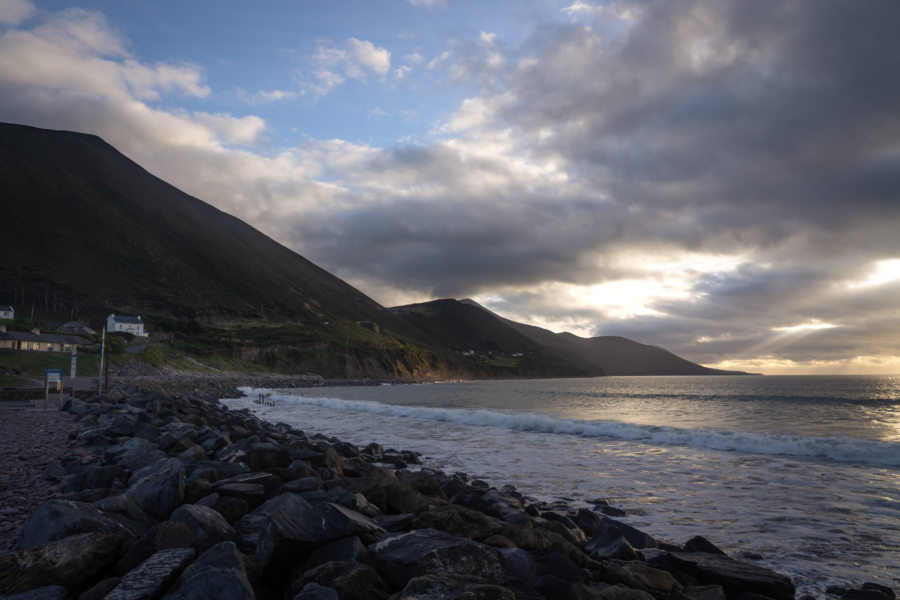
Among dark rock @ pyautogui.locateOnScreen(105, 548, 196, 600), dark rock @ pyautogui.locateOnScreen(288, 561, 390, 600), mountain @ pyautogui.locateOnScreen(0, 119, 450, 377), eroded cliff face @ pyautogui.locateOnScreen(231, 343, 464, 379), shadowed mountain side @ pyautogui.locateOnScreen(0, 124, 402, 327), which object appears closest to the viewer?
dark rock @ pyautogui.locateOnScreen(105, 548, 196, 600)

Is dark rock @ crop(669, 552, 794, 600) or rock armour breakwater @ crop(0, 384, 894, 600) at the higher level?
rock armour breakwater @ crop(0, 384, 894, 600)

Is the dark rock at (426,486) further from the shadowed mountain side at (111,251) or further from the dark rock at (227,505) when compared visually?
the shadowed mountain side at (111,251)

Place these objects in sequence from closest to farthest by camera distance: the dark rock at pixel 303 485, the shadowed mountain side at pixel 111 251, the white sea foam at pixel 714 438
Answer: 1. the dark rock at pixel 303 485
2. the white sea foam at pixel 714 438
3. the shadowed mountain side at pixel 111 251

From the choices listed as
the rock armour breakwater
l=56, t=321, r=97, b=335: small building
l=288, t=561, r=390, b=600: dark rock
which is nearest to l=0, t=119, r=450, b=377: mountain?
l=56, t=321, r=97, b=335: small building

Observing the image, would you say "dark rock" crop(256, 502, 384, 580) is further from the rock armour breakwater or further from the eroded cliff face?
the eroded cliff face

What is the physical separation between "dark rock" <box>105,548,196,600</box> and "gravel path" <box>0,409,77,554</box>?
2279 mm

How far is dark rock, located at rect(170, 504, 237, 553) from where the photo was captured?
5.33 m

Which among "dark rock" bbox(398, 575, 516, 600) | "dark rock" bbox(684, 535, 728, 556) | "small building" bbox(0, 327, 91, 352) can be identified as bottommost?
"dark rock" bbox(684, 535, 728, 556)

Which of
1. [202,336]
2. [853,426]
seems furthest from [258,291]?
[853,426]

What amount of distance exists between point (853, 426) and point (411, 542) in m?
35.2

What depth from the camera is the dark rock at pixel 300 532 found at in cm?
498

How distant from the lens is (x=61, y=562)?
14.5 ft

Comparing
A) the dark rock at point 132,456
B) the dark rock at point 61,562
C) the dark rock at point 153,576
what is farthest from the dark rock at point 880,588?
the dark rock at point 132,456

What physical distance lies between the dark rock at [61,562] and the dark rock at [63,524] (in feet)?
0.78
